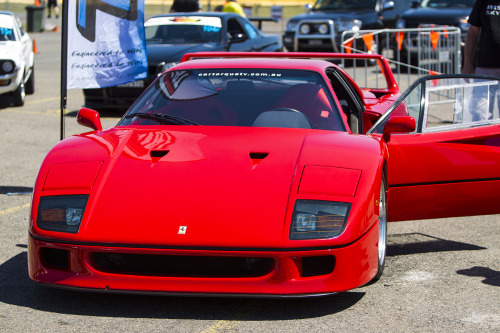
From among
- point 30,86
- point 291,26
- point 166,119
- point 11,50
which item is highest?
point 166,119

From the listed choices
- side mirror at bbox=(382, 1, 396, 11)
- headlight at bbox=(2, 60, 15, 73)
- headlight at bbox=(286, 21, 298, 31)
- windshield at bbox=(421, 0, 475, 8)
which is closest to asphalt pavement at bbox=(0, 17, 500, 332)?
headlight at bbox=(2, 60, 15, 73)

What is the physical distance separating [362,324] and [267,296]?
47 cm

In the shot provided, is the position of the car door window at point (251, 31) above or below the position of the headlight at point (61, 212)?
above

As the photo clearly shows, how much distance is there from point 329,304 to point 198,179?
3.07ft

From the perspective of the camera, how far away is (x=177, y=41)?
13430mm

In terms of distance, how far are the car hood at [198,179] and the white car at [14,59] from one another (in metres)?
8.43

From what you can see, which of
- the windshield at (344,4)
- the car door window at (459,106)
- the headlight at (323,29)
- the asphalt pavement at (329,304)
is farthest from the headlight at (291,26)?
the asphalt pavement at (329,304)

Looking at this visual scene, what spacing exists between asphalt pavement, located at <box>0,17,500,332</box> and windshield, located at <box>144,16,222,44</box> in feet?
25.1

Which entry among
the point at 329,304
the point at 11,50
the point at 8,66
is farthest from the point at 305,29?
the point at 329,304

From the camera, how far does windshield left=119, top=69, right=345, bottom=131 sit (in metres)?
5.48

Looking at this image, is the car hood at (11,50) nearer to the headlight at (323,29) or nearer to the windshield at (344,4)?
the headlight at (323,29)

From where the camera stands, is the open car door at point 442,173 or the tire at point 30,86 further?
the tire at point 30,86

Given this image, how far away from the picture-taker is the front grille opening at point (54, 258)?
443cm

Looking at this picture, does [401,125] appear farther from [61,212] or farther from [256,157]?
[61,212]
